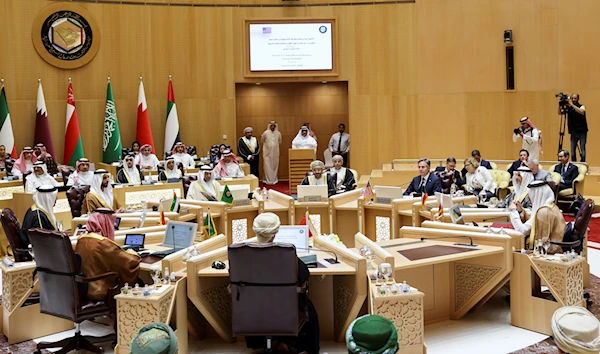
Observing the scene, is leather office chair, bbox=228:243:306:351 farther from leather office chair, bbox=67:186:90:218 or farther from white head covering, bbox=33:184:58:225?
leather office chair, bbox=67:186:90:218

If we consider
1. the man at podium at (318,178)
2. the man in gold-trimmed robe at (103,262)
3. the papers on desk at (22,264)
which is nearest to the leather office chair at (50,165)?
the man at podium at (318,178)

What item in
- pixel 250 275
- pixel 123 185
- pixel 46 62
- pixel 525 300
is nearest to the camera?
pixel 250 275

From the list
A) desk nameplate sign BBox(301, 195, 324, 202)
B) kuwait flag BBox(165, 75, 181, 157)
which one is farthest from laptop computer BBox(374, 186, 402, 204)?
kuwait flag BBox(165, 75, 181, 157)

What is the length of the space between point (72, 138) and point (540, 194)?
37.2 feet

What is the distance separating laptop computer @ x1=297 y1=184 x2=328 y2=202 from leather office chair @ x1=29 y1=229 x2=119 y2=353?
175 inches

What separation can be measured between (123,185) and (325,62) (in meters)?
6.96

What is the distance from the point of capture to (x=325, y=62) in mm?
16984

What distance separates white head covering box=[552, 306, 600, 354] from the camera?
2.26 meters

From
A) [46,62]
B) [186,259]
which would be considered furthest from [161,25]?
[186,259]

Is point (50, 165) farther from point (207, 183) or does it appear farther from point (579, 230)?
point (579, 230)

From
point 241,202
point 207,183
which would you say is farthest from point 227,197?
point 207,183

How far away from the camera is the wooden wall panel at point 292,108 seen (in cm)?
1822

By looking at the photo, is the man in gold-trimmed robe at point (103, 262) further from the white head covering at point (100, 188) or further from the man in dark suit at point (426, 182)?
the man in dark suit at point (426, 182)

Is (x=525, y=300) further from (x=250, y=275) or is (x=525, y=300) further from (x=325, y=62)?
(x=325, y=62)
